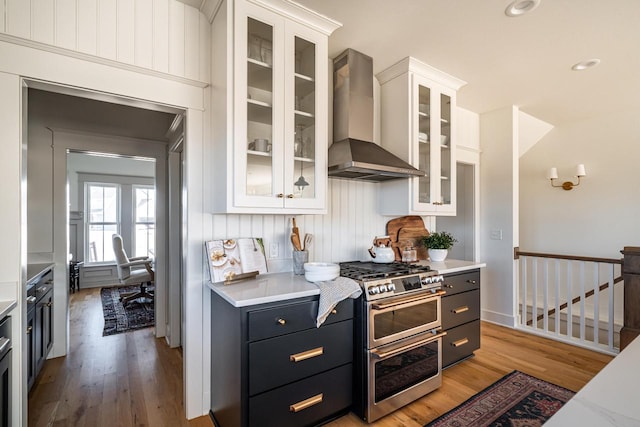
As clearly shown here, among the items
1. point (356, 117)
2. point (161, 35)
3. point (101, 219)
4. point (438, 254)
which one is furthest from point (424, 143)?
point (101, 219)

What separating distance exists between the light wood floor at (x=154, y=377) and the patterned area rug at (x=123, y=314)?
190 mm

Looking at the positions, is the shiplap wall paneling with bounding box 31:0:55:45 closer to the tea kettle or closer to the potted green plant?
the tea kettle

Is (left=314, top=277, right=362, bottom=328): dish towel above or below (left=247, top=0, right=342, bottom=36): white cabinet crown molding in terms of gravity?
below

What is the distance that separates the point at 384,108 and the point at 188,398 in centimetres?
289

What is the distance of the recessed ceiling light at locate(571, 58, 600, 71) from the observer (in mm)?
2697

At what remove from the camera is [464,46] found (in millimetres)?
2500

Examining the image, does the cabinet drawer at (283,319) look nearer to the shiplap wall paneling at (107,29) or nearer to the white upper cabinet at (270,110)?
the white upper cabinet at (270,110)

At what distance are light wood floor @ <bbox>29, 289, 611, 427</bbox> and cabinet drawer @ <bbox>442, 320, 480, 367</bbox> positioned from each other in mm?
113

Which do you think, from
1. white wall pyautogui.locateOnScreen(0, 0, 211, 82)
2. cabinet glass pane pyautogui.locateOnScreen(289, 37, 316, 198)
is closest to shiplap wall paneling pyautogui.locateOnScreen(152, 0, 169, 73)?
white wall pyautogui.locateOnScreen(0, 0, 211, 82)

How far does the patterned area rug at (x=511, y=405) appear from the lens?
79.0 inches

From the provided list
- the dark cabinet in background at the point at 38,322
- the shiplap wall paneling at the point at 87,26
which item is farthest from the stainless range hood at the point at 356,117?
the dark cabinet in background at the point at 38,322

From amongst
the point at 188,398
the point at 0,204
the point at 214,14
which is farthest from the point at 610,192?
the point at 0,204

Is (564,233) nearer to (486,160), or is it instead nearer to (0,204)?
(486,160)

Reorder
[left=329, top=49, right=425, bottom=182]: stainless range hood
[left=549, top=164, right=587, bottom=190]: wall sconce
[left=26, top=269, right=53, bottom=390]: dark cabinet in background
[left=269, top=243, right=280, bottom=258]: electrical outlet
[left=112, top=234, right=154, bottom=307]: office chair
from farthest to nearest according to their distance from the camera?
[left=112, top=234, right=154, bottom=307]: office chair, [left=549, top=164, right=587, bottom=190]: wall sconce, [left=329, top=49, right=425, bottom=182]: stainless range hood, [left=269, top=243, right=280, bottom=258]: electrical outlet, [left=26, top=269, right=53, bottom=390]: dark cabinet in background
